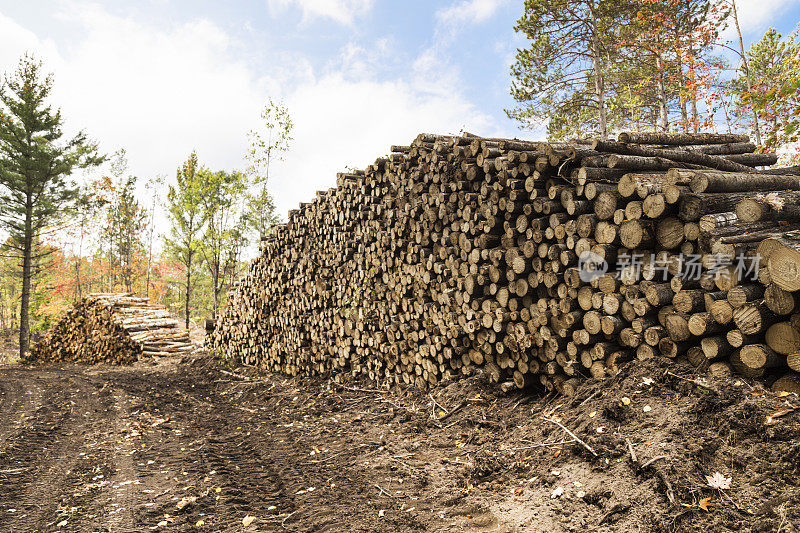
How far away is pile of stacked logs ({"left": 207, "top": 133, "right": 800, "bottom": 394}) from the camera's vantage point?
3.52 meters

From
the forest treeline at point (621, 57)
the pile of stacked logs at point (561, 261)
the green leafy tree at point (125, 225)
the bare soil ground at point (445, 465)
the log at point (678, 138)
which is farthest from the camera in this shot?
the green leafy tree at point (125, 225)

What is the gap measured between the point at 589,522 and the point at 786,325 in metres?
1.96

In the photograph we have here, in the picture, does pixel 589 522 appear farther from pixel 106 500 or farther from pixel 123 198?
pixel 123 198

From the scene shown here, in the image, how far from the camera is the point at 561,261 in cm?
465

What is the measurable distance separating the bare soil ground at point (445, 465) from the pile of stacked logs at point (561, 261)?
378mm

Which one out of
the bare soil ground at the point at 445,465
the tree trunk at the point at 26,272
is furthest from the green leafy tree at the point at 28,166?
the bare soil ground at the point at 445,465

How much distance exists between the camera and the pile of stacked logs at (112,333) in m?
15.2

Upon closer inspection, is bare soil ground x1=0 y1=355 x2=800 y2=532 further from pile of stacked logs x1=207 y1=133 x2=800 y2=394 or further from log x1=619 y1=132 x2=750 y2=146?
log x1=619 y1=132 x2=750 y2=146

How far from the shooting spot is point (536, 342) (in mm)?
4906

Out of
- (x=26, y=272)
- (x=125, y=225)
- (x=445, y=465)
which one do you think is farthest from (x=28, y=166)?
(x=445, y=465)

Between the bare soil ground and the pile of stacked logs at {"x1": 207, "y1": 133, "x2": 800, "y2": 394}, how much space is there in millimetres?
378

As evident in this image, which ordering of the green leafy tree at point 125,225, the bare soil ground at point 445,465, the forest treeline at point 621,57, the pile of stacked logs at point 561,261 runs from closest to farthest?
the bare soil ground at point 445,465 < the pile of stacked logs at point 561,261 < the forest treeline at point 621,57 < the green leafy tree at point 125,225

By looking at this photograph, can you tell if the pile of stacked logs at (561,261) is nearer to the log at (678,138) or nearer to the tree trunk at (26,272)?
the log at (678,138)


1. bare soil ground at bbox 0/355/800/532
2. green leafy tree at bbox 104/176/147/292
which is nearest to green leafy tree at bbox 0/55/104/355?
green leafy tree at bbox 104/176/147/292
